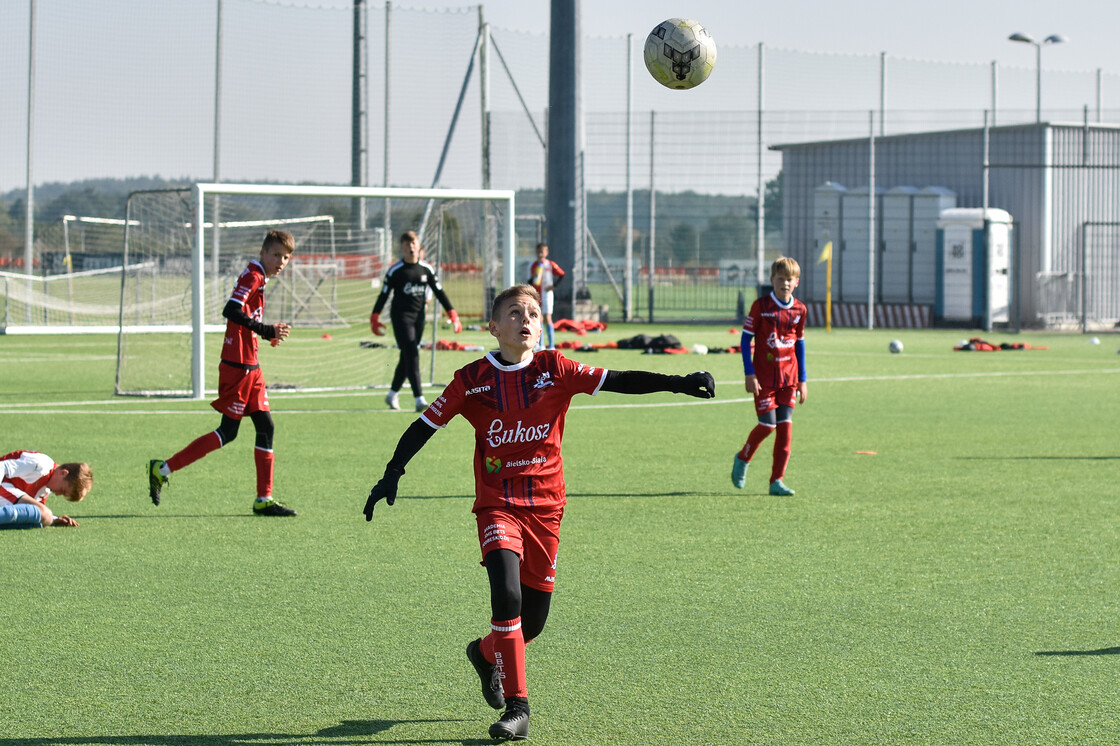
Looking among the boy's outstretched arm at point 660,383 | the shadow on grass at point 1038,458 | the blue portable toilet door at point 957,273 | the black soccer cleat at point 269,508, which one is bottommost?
the black soccer cleat at point 269,508

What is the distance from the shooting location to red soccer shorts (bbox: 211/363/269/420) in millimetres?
8836

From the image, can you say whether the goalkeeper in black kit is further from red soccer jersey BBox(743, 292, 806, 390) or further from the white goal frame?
red soccer jersey BBox(743, 292, 806, 390)

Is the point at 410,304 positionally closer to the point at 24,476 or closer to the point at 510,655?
the point at 24,476

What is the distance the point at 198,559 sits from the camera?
23.9 ft

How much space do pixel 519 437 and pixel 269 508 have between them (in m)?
4.23

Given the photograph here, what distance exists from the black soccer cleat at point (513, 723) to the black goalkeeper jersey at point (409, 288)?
35.0 ft

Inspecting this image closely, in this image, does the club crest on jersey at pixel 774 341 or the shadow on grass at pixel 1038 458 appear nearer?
the club crest on jersey at pixel 774 341

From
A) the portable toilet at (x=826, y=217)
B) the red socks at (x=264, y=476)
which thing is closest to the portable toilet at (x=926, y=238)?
the portable toilet at (x=826, y=217)

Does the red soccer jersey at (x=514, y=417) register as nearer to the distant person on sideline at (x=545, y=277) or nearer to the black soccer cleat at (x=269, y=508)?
the black soccer cleat at (x=269, y=508)

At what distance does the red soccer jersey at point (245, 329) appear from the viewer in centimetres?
884

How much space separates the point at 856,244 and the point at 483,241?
1074cm

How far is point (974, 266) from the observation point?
3331 cm

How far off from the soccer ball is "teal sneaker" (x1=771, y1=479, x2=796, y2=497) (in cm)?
286

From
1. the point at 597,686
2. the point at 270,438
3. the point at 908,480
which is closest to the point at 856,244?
the point at 908,480
